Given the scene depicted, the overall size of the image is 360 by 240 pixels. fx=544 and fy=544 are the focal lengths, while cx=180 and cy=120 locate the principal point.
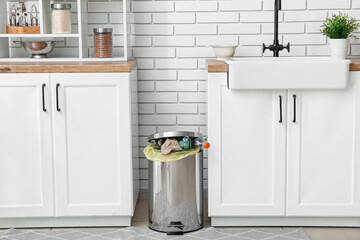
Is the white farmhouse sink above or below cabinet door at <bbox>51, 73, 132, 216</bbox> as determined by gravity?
above

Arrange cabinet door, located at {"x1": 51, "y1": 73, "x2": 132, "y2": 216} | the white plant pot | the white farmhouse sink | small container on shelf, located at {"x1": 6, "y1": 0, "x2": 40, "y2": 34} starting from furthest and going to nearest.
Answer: small container on shelf, located at {"x1": 6, "y1": 0, "x2": 40, "y2": 34}, the white plant pot, cabinet door, located at {"x1": 51, "y1": 73, "x2": 132, "y2": 216}, the white farmhouse sink

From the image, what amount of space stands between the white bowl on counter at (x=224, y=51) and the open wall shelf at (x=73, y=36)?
577 millimetres

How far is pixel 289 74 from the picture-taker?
300cm

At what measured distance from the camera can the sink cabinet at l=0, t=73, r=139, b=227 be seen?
121 inches

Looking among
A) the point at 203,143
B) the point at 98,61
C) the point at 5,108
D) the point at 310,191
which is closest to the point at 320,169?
the point at 310,191

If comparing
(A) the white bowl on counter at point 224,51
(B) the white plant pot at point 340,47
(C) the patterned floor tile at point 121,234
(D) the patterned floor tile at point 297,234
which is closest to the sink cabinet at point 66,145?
(C) the patterned floor tile at point 121,234

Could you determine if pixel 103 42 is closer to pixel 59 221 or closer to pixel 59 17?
pixel 59 17

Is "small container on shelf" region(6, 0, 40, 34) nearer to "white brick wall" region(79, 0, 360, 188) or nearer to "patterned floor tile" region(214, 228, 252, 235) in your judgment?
"white brick wall" region(79, 0, 360, 188)

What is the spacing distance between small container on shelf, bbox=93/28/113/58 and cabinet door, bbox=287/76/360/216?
3.98ft

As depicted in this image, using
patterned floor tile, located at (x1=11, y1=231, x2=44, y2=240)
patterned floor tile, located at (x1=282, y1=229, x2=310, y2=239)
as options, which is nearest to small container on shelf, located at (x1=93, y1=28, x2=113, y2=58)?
patterned floor tile, located at (x1=11, y1=231, x2=44, y2=240)

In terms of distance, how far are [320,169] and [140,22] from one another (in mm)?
1544

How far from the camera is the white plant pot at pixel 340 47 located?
3.39 metres

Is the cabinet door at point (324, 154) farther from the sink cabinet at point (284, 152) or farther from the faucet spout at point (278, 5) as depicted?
the faucet spout at point (278, 5)

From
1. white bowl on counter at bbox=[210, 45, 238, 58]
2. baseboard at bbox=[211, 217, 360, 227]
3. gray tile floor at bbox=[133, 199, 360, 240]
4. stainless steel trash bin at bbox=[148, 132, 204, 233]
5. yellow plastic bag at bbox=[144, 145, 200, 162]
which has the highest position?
white bowl on counter at bbox=[210, 45, 238, 58]
